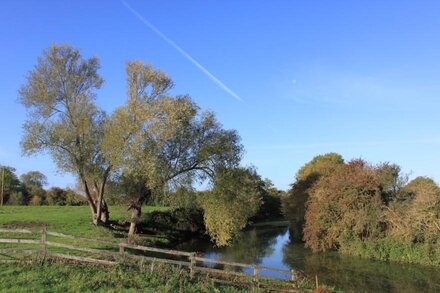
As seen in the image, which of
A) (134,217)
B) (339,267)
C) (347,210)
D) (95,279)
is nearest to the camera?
(95,279)

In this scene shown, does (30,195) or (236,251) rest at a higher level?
(30,195)

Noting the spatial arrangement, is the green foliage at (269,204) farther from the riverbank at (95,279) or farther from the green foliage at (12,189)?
the riverbank at (95,279)

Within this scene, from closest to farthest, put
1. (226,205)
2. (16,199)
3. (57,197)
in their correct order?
(226,205)
(16,199)
(57,197)

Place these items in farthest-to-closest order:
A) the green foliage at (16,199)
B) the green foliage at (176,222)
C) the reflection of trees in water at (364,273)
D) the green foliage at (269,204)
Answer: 1. the green foliage at (269,204)
2. the green foliage at (16,199)
3. the green foliage at (176,222)
4. the reflection of trees in water at (364,273)

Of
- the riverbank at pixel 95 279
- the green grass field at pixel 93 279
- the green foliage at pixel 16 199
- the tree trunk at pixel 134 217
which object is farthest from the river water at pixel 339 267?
the green foliage at pixel 16 199

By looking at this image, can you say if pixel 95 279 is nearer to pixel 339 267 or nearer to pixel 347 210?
pixel 339 267

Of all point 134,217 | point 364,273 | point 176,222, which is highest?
point 134,217

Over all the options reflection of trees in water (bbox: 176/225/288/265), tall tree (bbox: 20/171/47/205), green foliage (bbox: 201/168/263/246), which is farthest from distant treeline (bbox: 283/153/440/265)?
tall tree (bbox: 20/171/47/205)

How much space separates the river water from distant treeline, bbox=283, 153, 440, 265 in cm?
185

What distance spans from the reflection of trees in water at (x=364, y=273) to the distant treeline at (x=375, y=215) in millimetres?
2339

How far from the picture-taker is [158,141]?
34062 mm

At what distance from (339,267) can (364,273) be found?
2.78 metres

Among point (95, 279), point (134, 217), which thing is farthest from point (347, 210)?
point (95, 279)

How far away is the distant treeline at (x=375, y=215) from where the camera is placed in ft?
123
